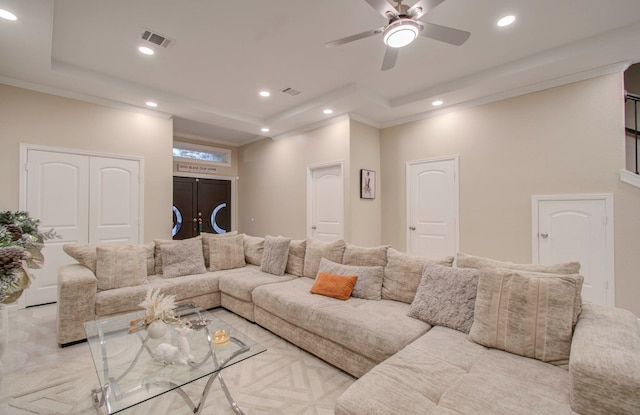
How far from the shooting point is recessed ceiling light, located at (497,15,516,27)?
255 cm

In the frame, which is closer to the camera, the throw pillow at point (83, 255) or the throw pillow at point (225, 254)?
Answer: the throw pillow at point (83, 255)

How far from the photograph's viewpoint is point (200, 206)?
21.9 ft

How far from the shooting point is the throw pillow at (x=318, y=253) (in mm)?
3107

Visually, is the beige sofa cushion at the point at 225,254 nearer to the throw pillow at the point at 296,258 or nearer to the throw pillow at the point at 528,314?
the throw pillow at the point at 296,258

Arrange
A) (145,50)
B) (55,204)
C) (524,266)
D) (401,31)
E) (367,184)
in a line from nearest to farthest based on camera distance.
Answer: (524,266), (401,31), (145,50), (55,204), (367,184)

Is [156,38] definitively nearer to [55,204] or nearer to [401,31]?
[401,31]

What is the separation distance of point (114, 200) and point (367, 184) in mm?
3957

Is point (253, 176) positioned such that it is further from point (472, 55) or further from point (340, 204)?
point (472, 55)


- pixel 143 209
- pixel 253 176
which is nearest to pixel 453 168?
pixel 253 176

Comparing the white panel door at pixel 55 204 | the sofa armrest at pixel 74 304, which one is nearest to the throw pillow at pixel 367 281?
the sofa armrest at pixel 74 304

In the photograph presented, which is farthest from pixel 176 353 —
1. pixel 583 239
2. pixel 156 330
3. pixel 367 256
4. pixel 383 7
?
pixel 583 239

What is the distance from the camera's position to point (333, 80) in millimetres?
3834

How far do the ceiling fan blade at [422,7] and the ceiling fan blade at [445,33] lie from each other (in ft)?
0.46

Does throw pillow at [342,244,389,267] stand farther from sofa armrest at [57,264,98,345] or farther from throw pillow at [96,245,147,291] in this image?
sofa armrest at [57,264,98,345]
